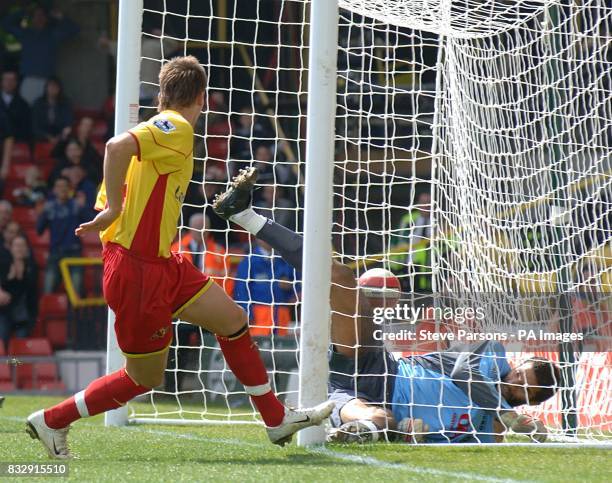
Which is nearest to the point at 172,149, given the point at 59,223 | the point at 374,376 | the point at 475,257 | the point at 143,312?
the point at 143,312

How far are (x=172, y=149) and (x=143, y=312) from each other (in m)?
0.71

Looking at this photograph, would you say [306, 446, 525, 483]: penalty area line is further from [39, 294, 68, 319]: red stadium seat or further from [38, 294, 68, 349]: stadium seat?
[39, 294, 68, 319]: red stadium seat

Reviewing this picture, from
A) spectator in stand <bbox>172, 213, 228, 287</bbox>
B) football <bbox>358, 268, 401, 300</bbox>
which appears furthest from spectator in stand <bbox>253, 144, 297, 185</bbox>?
football <bbox>358, 268, 401, 300</bbox>

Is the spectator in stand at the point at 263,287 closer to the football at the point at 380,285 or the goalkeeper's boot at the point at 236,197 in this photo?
the football at the point at 380,285

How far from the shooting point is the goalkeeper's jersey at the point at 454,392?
617 centimetres

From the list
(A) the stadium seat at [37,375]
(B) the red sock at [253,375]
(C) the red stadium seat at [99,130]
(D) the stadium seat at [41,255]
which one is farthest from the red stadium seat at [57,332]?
(B) the red sock at [253,375]

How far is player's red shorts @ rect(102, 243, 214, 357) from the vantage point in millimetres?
4941

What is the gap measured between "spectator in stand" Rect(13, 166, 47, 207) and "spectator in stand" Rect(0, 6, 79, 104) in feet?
4.19

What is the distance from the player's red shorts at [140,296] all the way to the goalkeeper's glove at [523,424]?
2169 millimetres

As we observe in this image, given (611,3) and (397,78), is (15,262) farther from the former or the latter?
(611,3)

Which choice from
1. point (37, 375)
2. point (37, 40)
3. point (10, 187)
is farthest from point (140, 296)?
point (37, 40)

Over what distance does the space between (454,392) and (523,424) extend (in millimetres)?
→ 421

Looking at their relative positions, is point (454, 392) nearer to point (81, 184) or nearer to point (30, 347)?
point (30, 347)

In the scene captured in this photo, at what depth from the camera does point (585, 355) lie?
6.80 metres
